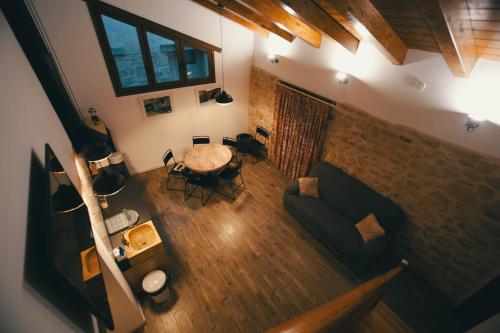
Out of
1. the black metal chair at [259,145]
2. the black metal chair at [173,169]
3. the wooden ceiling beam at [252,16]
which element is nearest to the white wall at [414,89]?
the wooden ceiling beam at [252,16]

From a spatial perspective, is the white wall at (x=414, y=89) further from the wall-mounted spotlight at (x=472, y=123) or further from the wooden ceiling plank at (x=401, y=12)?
the wooden ceiling plank at (x=401, y=12)

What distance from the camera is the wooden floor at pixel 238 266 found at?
134 inches

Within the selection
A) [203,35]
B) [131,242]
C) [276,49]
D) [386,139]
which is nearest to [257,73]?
[276,49]

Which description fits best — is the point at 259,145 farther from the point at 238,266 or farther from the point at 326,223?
the point at 238,266

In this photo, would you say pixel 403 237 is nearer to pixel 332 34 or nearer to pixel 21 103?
pixel 332 34

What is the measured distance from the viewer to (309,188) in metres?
4.75

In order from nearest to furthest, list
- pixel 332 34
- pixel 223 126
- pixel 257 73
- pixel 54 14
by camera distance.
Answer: pixel 332 34
pixel 54 14
pixel 257 73
pixel 223 126

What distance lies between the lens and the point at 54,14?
3744 millimetres

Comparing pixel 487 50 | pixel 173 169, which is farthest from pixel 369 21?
pixel 173 169

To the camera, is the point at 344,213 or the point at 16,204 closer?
the point at 16,204

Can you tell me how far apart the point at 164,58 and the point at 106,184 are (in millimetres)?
3858

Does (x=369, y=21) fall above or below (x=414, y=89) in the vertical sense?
above

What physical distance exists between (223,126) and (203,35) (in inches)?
92.7

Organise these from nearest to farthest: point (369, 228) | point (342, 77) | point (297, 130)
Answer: point (369, 228) < point (342, 77) < point (297, 130)
